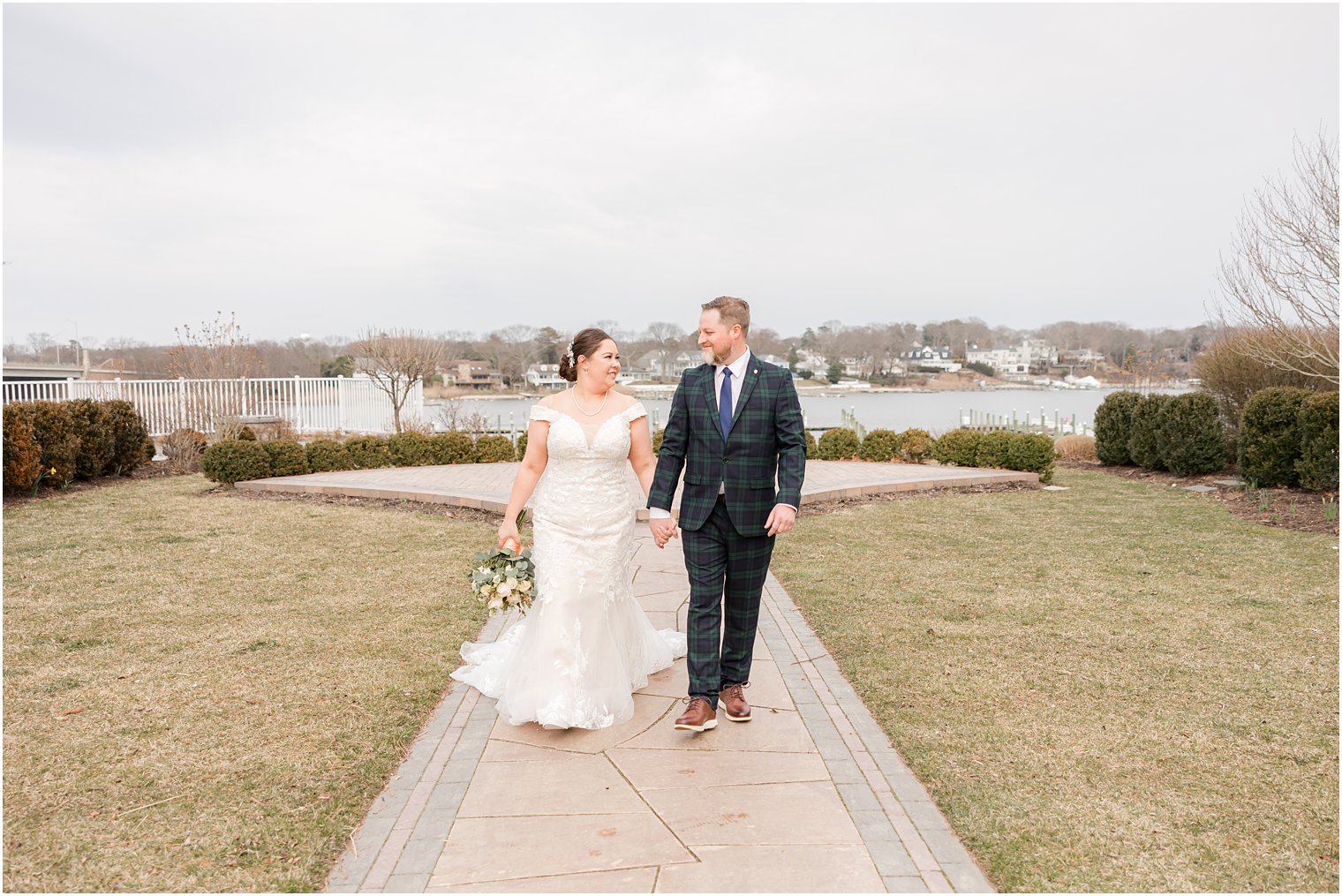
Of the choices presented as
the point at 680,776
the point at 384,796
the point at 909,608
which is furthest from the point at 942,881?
the point at 909,608

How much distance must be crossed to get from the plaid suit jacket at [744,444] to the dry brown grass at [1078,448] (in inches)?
634

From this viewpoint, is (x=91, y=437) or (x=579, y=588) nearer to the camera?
(x=579, y=588)

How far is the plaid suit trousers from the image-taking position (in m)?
4.05

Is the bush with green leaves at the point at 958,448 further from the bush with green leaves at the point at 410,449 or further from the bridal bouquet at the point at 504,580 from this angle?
the bridal bouquet at the point at 504,580

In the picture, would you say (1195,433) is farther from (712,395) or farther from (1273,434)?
(712,395)

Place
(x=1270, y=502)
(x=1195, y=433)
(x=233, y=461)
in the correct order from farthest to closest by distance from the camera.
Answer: (x=1195, y=433)
(x=233, y=461)
(x=1270, y=502)

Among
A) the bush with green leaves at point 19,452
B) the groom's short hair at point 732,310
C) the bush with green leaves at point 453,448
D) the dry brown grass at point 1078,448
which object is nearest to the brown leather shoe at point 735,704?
the groom's short hair at point 732,310

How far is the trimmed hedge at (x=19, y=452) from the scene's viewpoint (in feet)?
36.2

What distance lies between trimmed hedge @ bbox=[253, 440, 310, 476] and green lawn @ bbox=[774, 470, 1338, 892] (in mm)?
8462

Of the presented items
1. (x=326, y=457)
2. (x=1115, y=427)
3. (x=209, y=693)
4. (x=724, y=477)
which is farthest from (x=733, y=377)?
(x=1115, y=427)

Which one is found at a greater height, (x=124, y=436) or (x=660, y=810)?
(x=124, y=436)

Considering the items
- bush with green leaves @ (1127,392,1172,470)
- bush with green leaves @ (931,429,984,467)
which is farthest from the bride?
bush with green leaves @ (1127,392,1172,470)

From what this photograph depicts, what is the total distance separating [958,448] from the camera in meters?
14.6

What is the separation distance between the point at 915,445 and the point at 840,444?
1.36m
